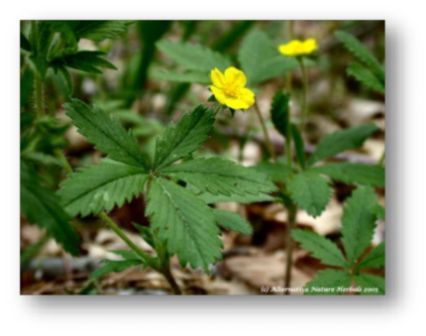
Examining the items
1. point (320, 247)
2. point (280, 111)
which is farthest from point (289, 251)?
point (280, 111)

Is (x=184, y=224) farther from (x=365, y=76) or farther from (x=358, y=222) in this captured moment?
(x=365, y=76)

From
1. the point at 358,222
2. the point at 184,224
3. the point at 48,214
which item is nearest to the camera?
the point at 184,224

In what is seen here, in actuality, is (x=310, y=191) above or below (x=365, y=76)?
below

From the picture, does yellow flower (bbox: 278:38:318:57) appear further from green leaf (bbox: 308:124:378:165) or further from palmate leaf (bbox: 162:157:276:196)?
palmate leaf (bbox: 162:157:276:196)

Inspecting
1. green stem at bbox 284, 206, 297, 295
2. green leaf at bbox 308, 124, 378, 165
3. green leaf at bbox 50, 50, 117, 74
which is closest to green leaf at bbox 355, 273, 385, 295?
green stem at bbox 284, 206, 297, 295

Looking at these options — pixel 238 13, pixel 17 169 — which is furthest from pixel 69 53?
pixel 238 13

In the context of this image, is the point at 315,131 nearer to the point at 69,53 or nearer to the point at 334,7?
the point at 334,7
